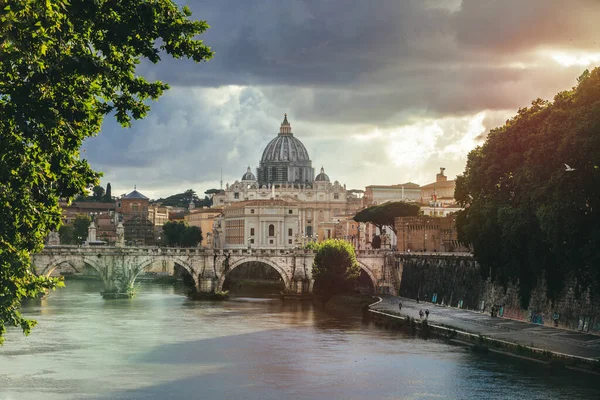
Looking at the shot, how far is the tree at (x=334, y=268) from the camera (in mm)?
73938

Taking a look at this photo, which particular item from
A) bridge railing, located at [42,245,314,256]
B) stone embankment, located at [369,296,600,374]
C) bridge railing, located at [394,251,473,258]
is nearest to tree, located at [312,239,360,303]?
Answer: bridge railing, located at [394,251,473,258]

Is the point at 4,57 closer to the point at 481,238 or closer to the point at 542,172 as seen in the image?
the point at 542,172

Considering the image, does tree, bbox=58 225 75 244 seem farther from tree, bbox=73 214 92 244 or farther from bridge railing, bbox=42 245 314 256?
bridge railing, bbox=42 245 314 256

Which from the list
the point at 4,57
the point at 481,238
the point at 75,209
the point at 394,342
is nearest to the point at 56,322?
the point at 394,342

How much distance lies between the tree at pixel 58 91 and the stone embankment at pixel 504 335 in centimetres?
1978

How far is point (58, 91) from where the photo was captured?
64.0ft

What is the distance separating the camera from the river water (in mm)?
33594

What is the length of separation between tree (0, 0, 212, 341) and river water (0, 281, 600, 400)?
42.6 ft

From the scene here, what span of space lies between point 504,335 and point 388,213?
5481 cm

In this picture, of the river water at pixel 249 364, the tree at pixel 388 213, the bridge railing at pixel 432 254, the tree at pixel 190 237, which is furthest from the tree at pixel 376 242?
the tree at pixel 190 237

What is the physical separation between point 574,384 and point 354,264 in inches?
1630

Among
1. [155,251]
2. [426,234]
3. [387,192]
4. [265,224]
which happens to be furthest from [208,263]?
[387,192]

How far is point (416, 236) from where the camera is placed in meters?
82.0

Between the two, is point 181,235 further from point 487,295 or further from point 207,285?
point 487,295
